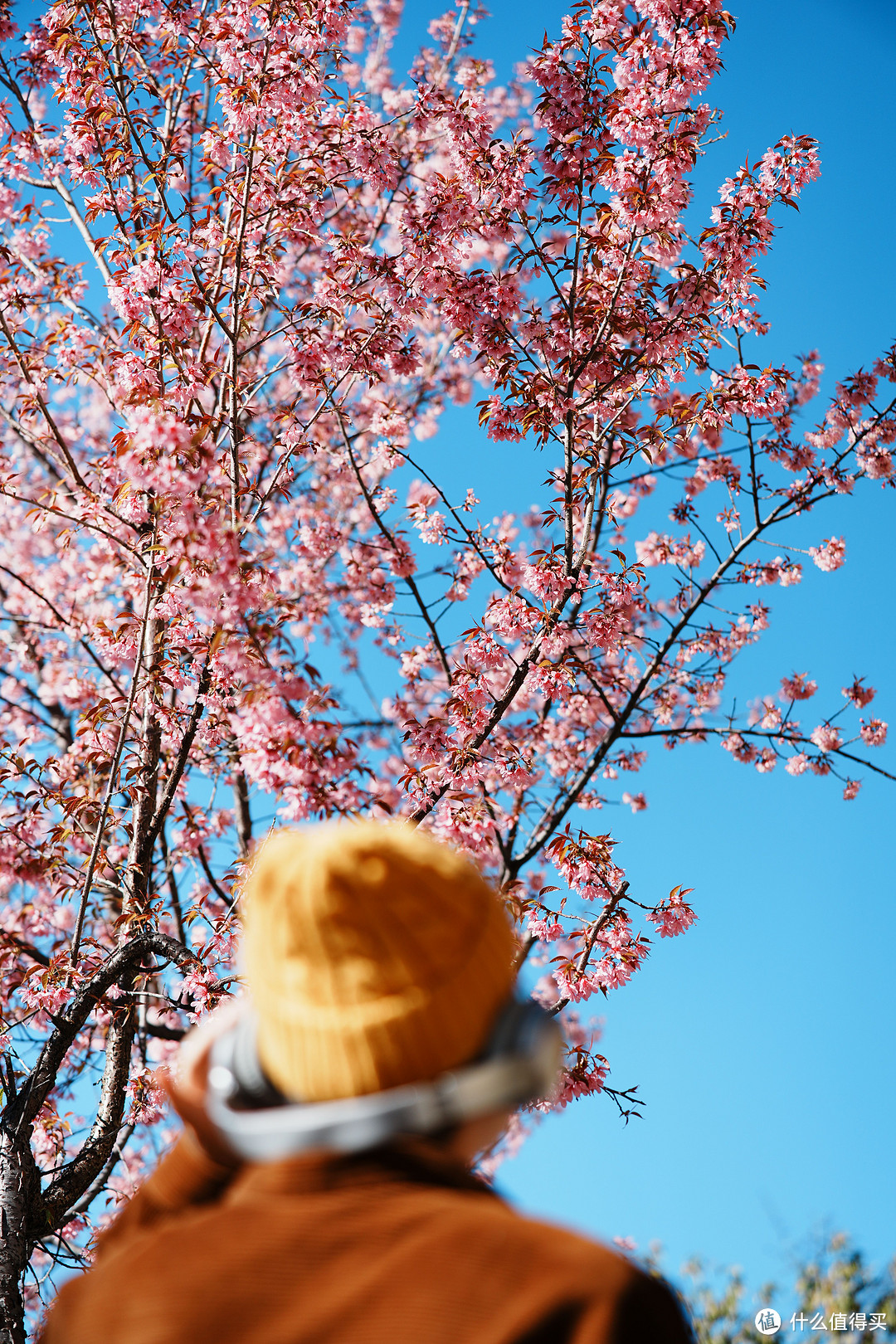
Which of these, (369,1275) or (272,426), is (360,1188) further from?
(272,426)

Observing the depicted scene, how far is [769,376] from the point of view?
6109 millimetres

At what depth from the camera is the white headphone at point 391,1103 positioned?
3.41 ft

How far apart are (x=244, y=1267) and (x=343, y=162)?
19.3 ft

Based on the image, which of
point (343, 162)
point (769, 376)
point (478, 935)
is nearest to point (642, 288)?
point (769, 376)

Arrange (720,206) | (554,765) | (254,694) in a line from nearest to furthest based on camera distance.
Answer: (254,694), (720,206), (554,765)

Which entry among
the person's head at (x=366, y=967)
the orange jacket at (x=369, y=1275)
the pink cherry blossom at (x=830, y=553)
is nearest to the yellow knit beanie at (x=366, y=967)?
the person's head at (x=366, y=967)

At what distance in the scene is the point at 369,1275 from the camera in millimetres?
976

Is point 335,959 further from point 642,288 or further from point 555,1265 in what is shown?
point 642,288

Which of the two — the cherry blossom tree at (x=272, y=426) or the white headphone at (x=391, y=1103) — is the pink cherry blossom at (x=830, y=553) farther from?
the white headphone at (x=391, y=1103)

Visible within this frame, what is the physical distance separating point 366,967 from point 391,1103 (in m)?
0.14

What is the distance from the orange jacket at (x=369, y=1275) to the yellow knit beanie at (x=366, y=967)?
103 millimetres

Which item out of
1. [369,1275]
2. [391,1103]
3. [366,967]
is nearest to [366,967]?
[366,967]

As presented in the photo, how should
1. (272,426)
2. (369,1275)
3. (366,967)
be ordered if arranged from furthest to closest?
(272,426) → (366,967) → (369,1275)

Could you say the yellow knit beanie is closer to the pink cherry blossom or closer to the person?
the person
